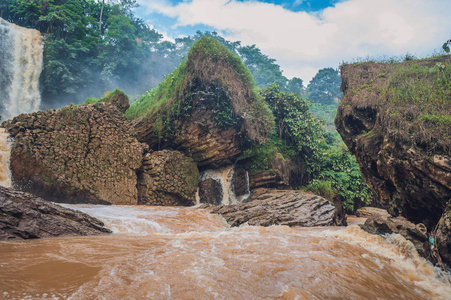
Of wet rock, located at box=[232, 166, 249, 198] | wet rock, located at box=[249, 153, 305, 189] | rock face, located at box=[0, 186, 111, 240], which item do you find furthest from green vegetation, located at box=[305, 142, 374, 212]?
rock face, located at box=[0, 186, 111, 240]

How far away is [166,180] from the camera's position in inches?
449

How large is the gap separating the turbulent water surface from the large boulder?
800cm

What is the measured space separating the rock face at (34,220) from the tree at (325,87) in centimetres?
4557

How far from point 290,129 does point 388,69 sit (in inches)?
308

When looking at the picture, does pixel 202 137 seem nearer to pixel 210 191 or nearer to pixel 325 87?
pixel 210 191

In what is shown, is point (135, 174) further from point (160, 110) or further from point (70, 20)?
point (70, 20)

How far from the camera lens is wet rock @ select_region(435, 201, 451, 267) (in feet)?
11.9

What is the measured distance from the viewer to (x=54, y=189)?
8.82 m

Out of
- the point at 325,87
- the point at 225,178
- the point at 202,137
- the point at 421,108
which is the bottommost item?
the point at 225,178

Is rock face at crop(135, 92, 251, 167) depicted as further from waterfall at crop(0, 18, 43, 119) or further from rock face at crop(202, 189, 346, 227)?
waterfall at crop(0, 18, 43, 119)

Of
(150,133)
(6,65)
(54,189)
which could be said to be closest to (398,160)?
(54,189)

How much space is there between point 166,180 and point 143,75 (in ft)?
96.1

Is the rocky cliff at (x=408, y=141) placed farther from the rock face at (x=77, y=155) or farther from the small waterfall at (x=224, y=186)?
the rock face at (x=77, y=155)

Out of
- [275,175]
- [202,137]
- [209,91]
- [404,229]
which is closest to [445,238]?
[404,229]
